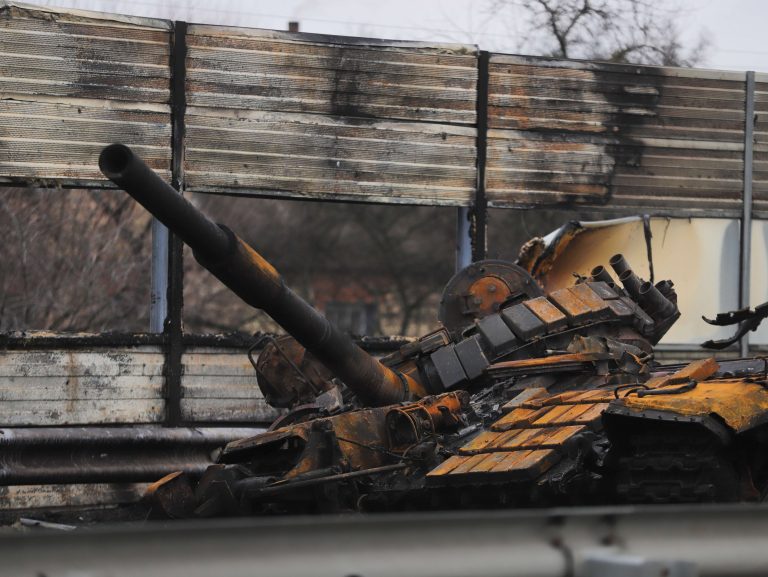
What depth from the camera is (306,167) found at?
13.9 metres

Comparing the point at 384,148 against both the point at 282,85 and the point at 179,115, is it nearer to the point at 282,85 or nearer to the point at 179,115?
the point at 282,85

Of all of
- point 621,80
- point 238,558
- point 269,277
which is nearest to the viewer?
point 238,558

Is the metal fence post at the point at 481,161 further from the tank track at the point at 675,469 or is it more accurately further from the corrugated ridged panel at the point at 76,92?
the tank track at the point at 675,469

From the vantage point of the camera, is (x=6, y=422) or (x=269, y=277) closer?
(x=269, y=277)

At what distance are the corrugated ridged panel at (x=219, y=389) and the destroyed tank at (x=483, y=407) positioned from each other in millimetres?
2414

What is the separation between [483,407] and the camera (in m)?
9.59

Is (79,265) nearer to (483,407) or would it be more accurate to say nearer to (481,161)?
(481,161)

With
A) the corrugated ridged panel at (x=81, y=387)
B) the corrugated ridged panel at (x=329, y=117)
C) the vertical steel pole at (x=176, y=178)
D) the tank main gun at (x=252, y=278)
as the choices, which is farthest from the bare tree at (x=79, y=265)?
A: the tank main gun at (x=252, y=278)

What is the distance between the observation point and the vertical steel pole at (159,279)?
532 inches

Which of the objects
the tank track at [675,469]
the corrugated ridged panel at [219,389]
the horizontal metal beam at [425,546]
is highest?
the horizontal metal beam at [425,546]

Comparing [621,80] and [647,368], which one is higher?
[621,80]

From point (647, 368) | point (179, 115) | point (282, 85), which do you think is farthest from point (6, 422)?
point (647, 368)

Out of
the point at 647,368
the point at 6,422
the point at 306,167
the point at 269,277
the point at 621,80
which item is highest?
the point at 621,80

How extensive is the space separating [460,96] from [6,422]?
5.58m
